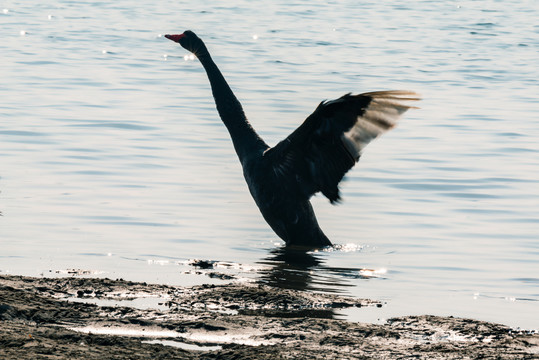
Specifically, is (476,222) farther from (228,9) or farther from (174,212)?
(228,9)

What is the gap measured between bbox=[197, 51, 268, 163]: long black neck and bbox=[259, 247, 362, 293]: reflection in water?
983mm

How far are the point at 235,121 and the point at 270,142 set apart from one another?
4.71 m

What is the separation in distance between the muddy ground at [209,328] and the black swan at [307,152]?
1.74m

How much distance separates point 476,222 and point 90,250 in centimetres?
428

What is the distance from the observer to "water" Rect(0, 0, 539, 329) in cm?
887

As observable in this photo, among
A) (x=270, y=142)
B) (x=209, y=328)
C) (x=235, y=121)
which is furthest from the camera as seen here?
(x=270, y=142)

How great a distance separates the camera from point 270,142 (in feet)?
47.4

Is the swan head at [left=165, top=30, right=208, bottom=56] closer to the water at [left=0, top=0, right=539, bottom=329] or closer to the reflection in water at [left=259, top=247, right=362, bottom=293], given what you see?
the water at [left=0, top=0, right=539, bottom=329]

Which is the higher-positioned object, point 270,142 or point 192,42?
point 192,42

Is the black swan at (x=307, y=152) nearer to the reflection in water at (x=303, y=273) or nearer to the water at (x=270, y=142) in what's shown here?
the reflection in water at (x=303, y=273)

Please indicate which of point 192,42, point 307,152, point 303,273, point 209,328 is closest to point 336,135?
point 307,152

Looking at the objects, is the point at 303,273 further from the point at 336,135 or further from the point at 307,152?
the point at 336,135

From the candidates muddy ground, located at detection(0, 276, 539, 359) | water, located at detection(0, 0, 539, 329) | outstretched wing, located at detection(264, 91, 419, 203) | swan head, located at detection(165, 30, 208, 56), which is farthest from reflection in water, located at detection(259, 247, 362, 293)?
swan head, located at detection(165, 30, 208, 56)

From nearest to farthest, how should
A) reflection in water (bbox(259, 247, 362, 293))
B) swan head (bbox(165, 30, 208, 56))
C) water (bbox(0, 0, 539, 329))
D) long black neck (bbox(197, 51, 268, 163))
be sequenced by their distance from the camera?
reflection in water (bbox(259, 247, 362, 293)) → water (bbox(0, 0, 539, 329)) → long black neck (bbox(197, 51, 268, 163)) → swan head (bbox(165, 30, 208, 56))
